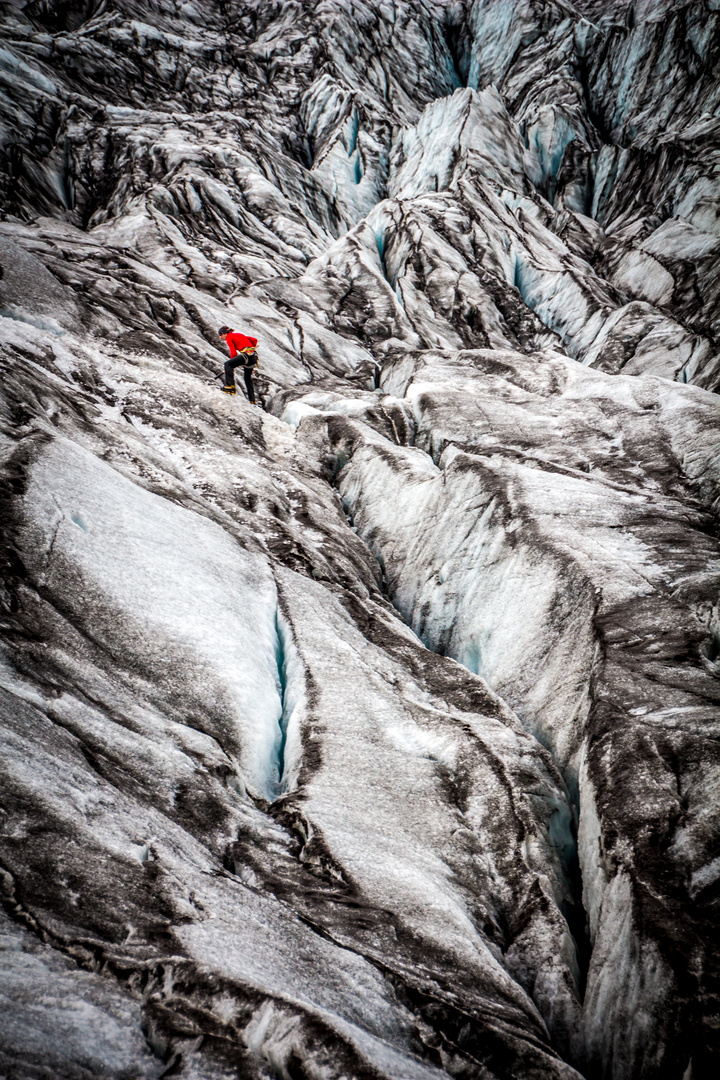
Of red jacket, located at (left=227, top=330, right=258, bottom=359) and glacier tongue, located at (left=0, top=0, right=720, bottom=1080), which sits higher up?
red jacket, located at (left=227, top=330, right=258, bottom=359)

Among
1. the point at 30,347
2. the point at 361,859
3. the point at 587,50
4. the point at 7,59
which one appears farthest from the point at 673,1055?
the point at 587,50

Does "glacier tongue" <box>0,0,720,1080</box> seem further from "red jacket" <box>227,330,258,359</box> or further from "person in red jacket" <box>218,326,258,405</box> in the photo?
"red jacket" <box>227,330,258,359</box>

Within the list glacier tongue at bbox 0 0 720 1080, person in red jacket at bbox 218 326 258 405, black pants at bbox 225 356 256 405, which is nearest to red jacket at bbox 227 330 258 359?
person in red jacket at bbox 218 326 258 405

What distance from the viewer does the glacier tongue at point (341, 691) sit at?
4.90 meters

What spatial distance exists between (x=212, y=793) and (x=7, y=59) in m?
51.3

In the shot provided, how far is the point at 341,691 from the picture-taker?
960 cm

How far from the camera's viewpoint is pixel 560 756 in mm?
9914

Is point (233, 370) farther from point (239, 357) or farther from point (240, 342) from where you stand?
point (240, 342)

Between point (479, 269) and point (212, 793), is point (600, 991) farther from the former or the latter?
point (479, 269)

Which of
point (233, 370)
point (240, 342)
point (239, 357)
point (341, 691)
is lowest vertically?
point (341, 691)

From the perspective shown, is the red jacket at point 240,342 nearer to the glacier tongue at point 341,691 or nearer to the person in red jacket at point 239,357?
the person in red jacket at point 239,357

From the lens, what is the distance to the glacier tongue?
490 cm

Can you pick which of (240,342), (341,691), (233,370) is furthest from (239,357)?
(341,691)

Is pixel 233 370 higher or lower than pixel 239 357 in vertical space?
lower
